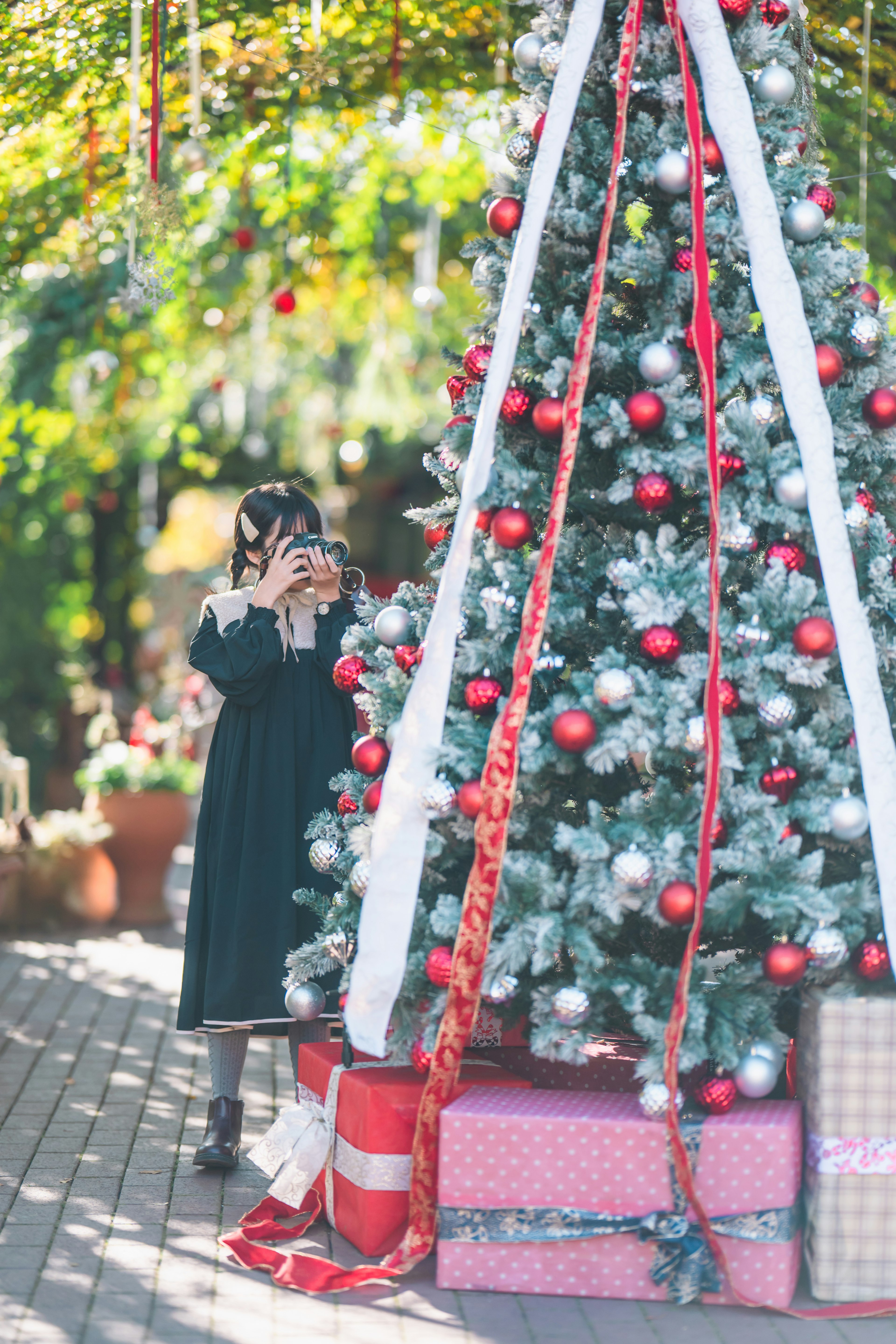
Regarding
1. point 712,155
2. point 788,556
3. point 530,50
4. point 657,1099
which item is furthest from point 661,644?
point 530,50

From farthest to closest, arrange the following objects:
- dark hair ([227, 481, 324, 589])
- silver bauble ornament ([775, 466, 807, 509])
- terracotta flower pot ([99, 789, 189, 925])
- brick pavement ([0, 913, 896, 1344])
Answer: terracotta flower pot ([99, 789, 189, 925]) < dark hair ([227, 481, 324, 589]) < silver bauble ornament ([775, 466, 807, 509]) < brick pavement ([0, 913, 896, 1344])

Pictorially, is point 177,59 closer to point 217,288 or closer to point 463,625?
point 463,625

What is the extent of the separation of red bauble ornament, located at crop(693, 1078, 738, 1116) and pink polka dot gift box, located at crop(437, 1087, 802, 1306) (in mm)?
29

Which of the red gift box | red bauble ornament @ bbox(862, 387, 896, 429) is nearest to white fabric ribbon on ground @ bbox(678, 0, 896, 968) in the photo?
red bauble ornament @ bbox(862, 387, 896, 429)

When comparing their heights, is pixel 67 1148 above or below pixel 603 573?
below

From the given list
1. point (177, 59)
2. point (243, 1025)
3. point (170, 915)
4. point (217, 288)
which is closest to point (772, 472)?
point (243, 1025)

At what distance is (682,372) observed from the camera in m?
3.63

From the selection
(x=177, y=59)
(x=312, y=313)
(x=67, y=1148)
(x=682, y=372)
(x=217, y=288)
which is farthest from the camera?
(x=312, y=313)

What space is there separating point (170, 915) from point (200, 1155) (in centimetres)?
458

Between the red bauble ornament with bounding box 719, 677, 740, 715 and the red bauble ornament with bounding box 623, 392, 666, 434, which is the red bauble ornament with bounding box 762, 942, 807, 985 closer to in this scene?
the red bauble ornament with bounding box 719, 677, 740, 715

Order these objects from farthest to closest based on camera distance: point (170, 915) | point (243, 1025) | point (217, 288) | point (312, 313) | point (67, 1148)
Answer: point (312, 313) < point (217, 288) < point (170, 915) < point (67, 1148) < point (243, 1025)

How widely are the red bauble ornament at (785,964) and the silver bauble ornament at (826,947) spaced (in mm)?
29

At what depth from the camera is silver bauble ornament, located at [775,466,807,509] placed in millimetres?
3371

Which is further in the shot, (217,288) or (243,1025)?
(217,288)
